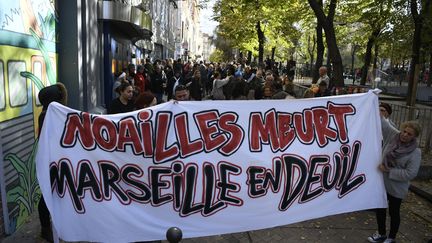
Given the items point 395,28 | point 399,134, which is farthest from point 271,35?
point 399,134

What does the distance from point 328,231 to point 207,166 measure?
7.69 feet

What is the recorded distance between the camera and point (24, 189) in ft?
16.3

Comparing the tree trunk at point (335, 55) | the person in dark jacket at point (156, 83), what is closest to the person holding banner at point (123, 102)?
the person in dark jacket at point (156, 83)

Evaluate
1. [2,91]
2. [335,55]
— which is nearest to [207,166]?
[2,91]

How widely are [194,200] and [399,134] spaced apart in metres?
2.54

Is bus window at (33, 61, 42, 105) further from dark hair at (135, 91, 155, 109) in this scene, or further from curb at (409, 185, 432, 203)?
curb at (409, 185, 432, 203)

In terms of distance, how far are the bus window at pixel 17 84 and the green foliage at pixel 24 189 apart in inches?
26.6

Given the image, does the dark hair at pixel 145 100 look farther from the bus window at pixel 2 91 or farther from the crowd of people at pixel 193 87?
the bus window at pixel 2 91

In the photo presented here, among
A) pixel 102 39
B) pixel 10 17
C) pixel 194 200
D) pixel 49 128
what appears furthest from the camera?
pixel 102 39

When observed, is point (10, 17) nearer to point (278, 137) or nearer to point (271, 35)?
point (278, 137)

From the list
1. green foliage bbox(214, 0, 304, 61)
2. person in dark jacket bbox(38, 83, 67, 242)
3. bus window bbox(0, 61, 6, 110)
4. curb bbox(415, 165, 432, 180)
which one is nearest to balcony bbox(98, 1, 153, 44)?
bus window bbox(0, 61, 6, 110)

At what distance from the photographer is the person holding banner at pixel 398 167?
14.5 feet

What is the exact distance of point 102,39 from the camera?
1152 centimetres

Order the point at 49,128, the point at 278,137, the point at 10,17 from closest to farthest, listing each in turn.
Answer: the point at 49,128, the point at 278,137, the point at 10,17
